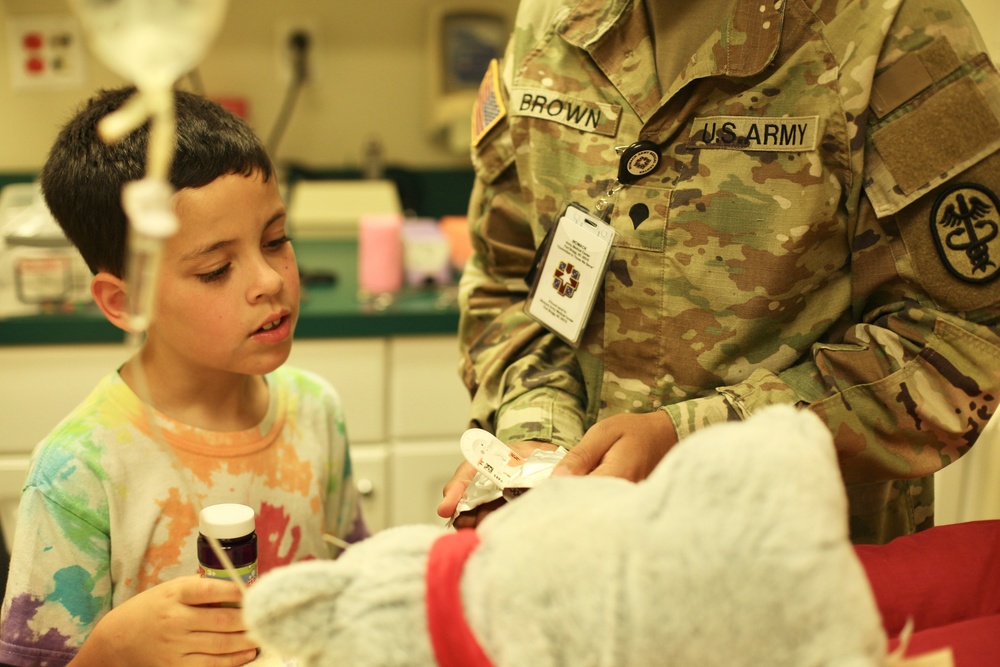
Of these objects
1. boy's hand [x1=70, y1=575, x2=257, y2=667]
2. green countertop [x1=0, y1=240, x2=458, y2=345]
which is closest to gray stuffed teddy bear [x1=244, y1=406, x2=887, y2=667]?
boy's hand [x1=70, y1=575, x2=257, y2=667]

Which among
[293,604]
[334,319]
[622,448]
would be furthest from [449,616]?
[334,319]

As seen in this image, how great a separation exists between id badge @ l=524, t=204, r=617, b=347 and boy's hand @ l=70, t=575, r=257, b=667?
17.3 inches

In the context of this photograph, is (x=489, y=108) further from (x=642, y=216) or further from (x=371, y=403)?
(x=371, y=403)

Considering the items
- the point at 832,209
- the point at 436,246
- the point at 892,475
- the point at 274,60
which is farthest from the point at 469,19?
the point at 892,475

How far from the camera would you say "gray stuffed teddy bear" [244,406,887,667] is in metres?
0.45

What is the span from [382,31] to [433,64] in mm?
172

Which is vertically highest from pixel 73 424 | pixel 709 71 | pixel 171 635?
pixel 709 71

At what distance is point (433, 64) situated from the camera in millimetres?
2326

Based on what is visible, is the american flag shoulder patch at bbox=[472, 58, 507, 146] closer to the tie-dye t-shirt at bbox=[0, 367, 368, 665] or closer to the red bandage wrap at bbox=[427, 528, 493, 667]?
the tie-dye t-shirt at bbox=[0, 367, 368, 665]

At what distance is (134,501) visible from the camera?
0.97 meters

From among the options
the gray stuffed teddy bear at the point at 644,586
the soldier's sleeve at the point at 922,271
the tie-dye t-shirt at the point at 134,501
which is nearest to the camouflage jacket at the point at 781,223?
the soldier's sleeve at the point at 922,271

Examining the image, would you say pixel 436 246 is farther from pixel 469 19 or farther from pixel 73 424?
pixel 73 424

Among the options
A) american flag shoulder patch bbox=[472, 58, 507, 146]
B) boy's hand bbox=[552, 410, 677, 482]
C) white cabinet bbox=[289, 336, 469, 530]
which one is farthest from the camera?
white cabinet bbox=[289, 336, 469, 530]

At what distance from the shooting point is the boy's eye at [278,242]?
98 centimetres
